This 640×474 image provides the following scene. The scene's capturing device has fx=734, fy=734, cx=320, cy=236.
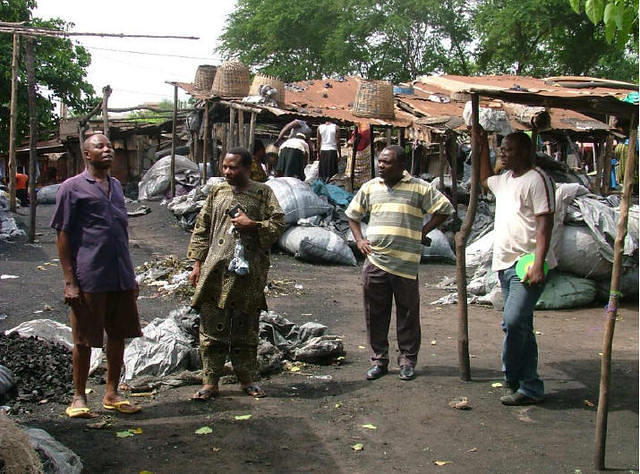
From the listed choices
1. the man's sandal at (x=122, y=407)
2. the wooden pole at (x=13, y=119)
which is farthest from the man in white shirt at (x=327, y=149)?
the man's sandal at (x=122, y=407)

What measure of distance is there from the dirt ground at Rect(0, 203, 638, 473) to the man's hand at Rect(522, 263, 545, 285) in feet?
2.87

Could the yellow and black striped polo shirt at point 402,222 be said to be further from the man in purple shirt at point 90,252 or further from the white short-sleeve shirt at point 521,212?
the man in purple shirt at point 90,252

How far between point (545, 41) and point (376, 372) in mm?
22272

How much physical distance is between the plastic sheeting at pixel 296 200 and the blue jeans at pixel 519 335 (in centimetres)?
787

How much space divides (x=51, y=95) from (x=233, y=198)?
21213 mm

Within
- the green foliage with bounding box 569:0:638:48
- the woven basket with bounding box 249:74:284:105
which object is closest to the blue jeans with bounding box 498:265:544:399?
the green foliage with bounding box 569:0:638:48

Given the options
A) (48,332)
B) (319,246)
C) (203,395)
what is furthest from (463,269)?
(319,246)

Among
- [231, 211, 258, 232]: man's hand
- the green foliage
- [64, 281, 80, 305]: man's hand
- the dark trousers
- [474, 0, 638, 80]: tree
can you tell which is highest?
[474, 0, 638, 80]: tree

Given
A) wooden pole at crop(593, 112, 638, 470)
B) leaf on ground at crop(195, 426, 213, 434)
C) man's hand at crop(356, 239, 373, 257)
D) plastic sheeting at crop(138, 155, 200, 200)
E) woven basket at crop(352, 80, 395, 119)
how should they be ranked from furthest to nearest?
plastic sheeting at crop(138, 155, 200, 200) → woven basket at crop(352, 80, 395, 119) → man's hand at crop(356, 239, 373, 257) → leaf on ground at crop(195, 426, 213, 434) → wooden pole at crop(593, 112, 638, 470)

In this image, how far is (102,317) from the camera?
454 cm

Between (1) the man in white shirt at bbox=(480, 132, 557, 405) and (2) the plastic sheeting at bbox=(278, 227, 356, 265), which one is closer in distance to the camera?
(1) the man in white shirt at bbox=(480, 132, 557, 405)

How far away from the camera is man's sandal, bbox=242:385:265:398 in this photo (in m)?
5.04

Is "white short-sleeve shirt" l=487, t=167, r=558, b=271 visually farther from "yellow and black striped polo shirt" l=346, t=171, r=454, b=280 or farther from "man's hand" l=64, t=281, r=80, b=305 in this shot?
"man's hand" l=64, t=281, r=80, b=305

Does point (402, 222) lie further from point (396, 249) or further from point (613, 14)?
point (613, 14)
